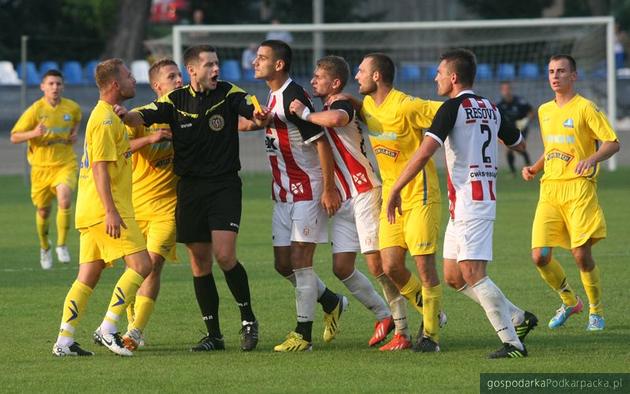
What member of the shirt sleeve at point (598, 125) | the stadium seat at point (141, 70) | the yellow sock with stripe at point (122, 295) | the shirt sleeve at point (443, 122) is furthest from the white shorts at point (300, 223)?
the stadium seat at point (141, 70)

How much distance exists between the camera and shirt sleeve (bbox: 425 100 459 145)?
8406mm

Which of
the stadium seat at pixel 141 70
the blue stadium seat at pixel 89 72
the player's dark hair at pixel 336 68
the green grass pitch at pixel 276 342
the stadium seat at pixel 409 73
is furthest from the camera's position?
the stadium seat at pixel 141 70

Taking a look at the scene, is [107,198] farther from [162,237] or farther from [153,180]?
[153,180]

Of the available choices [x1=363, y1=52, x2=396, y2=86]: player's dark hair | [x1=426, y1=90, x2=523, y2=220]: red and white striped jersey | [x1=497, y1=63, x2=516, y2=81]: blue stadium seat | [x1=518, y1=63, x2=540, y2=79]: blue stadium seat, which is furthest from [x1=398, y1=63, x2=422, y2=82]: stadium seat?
[x1=426, y1=90, x2=523, y2=220]: red and white striped jersey

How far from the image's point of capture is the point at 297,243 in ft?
30.3

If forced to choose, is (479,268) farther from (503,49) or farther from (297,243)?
(503,49)

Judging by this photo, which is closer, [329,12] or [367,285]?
[367,285]

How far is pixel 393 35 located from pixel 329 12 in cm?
1045

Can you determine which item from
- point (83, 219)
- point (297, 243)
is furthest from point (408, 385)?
point (83, 219)

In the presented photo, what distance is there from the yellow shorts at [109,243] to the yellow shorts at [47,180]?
20.8ft

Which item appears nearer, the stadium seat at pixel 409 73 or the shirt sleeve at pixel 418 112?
the shirt sleeve at pixel 418 112

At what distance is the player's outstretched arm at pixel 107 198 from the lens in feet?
28.4

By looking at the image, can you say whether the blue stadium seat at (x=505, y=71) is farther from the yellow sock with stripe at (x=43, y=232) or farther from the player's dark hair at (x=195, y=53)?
the player's dark hair at (x=195, y=53)

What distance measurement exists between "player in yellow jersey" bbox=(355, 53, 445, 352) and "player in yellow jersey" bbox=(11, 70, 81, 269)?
653 centimetres
